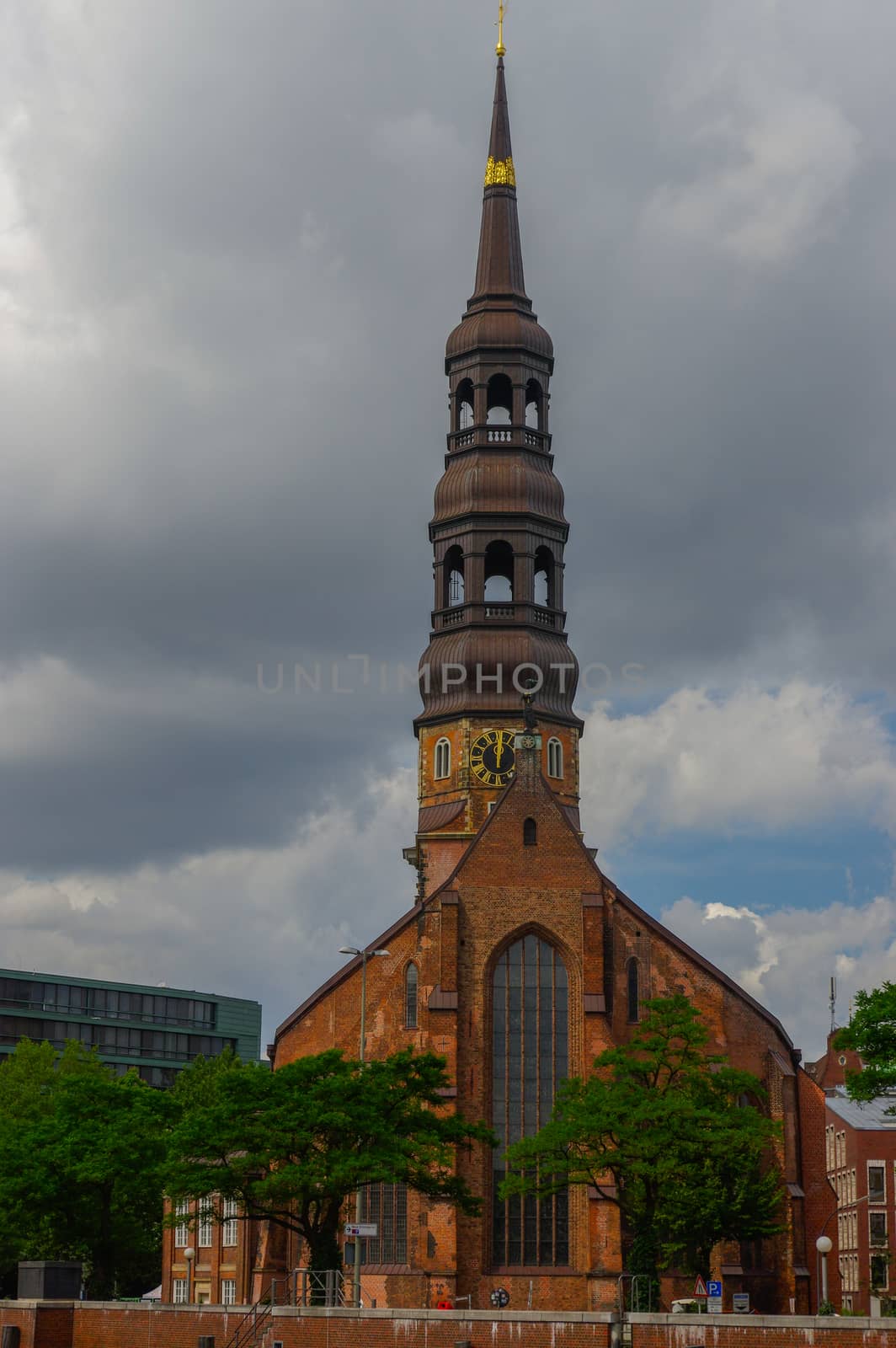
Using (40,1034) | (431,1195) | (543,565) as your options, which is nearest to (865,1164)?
(543,565)

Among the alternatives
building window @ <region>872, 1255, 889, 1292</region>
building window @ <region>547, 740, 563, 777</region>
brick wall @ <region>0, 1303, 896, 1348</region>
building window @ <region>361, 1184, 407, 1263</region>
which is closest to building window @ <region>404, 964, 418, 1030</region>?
building window @ <region>361, 1184, 407, 1263</region>

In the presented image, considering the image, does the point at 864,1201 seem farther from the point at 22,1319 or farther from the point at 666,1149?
the point at 22,1319

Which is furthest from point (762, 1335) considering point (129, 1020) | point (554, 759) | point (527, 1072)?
point (129, 1020)

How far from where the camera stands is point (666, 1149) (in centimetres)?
5359

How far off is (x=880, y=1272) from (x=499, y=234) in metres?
56.6

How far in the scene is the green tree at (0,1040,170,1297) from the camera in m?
63.3

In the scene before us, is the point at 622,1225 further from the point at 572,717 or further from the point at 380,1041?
the point at 572,717

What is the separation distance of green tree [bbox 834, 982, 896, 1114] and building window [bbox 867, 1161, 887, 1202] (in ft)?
111

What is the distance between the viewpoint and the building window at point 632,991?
72.2 m

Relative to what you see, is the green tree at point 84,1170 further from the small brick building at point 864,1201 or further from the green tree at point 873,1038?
the small brick building at point 864,1201

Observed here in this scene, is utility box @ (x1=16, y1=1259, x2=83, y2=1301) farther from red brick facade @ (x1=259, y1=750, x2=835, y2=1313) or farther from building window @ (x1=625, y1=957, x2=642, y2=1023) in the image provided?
building window @ (x1=625, y1=957, x2=642, y2=1023)

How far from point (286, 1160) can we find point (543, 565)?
48.3 metres

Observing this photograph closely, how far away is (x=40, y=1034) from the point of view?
150000 millimetres

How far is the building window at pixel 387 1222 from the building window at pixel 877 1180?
90.9ft
